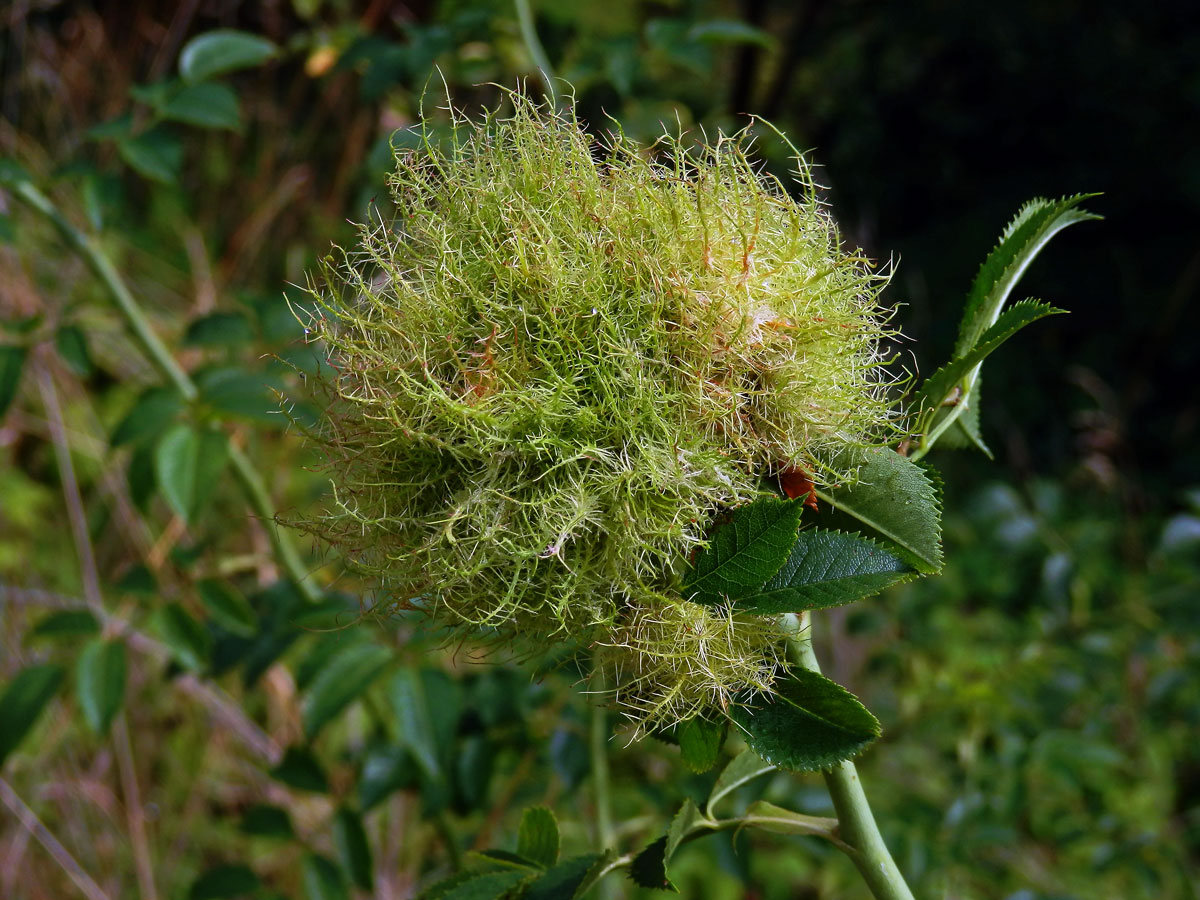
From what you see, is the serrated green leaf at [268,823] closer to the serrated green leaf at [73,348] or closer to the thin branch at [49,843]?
the serrated green leaf at [73,348]

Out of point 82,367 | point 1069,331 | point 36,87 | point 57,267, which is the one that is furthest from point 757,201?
point 1069,331

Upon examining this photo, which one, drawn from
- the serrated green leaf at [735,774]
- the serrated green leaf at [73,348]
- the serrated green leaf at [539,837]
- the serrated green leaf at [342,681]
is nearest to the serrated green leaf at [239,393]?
the serrated green leaf at [73,348]

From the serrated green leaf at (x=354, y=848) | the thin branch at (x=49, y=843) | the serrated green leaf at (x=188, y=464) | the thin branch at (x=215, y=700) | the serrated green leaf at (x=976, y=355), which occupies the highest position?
the serrated green leaf at (x=976, y=355)

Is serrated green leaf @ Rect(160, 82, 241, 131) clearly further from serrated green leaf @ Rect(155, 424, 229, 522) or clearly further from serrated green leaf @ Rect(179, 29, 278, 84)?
serrated green leaf @ Rect(155, 424, 229, 522)

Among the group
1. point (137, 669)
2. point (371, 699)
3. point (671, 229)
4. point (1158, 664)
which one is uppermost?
point (671, 229)

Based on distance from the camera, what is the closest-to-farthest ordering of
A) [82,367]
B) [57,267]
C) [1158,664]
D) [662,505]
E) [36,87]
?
[662,505] < [82,367] < [1158,664] < [57,267] < [36,87]

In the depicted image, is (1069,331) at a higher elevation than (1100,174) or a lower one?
lower

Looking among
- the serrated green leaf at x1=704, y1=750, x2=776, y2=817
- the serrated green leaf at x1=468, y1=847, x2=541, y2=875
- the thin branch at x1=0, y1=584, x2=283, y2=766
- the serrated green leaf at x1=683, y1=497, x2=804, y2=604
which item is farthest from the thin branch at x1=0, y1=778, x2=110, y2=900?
the serrated green leaf at x1=683, y1=497, x2=804, y2=604

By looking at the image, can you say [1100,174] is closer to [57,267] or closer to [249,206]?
[249,206]
